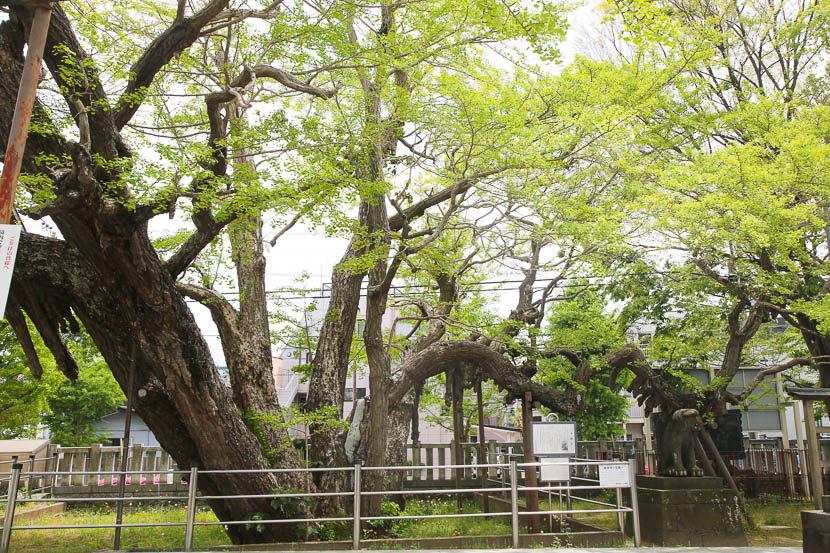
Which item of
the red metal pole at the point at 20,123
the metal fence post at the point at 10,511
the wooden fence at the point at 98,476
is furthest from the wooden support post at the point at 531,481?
the wooden fence at the point at 98,476

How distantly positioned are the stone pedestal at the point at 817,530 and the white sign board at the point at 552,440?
394cm

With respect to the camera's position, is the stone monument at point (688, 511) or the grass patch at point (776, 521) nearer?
the stone monument at point (688, 511)

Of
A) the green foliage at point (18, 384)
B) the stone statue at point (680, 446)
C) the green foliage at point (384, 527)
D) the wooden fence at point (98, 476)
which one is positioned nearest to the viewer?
the green foliage at point (384, 527)

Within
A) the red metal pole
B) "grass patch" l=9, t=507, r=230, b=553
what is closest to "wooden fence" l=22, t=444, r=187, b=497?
"grass patch" l=9, t=507, r=230, b=553

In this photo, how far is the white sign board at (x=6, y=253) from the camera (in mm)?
4461

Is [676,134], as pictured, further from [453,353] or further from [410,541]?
[410,541]

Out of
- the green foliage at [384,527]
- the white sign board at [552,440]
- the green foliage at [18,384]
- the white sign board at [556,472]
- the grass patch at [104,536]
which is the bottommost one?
the grass patch at [104,536]

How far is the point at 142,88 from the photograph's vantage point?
7.41 m

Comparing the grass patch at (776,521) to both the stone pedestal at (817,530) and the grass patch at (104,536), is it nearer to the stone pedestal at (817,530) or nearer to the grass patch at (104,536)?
the stone pedestal at (817,530)

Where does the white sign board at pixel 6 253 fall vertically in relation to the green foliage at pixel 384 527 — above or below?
above

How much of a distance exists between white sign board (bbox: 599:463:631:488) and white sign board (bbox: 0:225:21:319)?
26.4 ft

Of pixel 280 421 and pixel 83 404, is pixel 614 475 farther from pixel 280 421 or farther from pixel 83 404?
pixel 83 404

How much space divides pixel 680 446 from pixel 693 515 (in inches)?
49.7

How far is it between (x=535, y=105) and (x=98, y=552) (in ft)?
31.9
